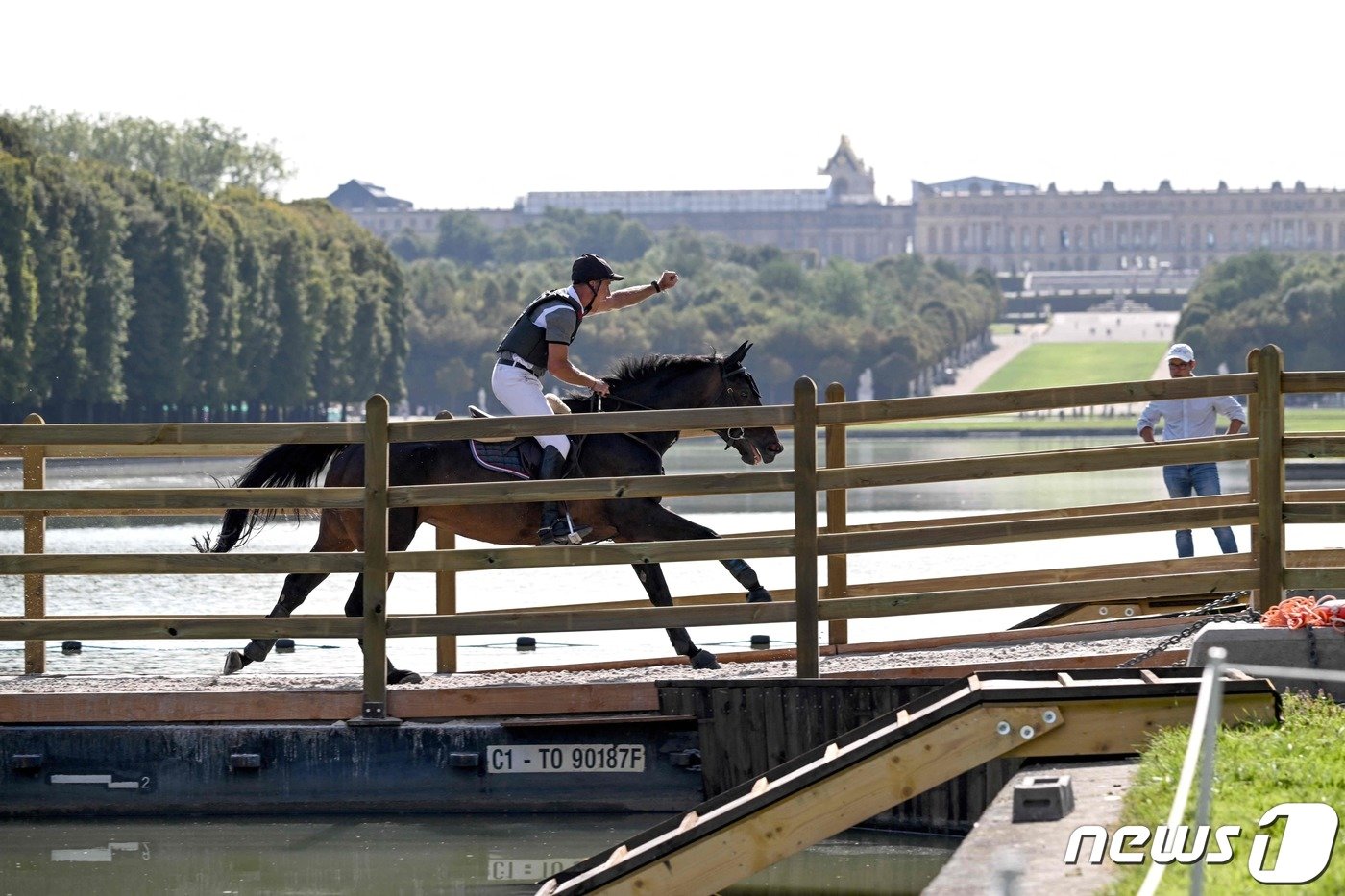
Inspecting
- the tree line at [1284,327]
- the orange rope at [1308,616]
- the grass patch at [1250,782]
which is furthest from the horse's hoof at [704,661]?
the tree line at [1284,327]

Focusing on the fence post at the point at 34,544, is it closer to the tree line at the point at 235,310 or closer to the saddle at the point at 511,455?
the saddle at the point at 511,455

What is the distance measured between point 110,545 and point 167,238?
2251 inches

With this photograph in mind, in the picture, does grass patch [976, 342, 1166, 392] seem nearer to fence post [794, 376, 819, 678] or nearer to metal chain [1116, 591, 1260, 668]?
metal chain [1116, 591, 1260, 668]

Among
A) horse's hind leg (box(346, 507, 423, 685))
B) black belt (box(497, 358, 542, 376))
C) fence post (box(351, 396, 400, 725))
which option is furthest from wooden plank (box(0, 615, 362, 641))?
black belt (box(497, 358, 542, 376))

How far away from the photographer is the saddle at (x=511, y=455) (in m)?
12.3

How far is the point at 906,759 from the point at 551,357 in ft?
13.8

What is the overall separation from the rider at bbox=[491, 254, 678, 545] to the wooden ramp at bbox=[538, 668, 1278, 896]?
10.7 ft

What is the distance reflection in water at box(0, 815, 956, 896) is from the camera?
10469 mm

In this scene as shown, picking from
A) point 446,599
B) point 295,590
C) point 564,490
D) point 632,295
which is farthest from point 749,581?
point 295,590

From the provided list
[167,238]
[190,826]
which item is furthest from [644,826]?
[167,238]

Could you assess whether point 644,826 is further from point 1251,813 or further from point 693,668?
point 1251,813

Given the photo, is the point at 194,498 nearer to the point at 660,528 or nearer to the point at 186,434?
the point at 186,434

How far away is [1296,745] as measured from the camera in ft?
27.7

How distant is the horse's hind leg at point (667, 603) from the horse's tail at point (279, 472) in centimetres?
180
